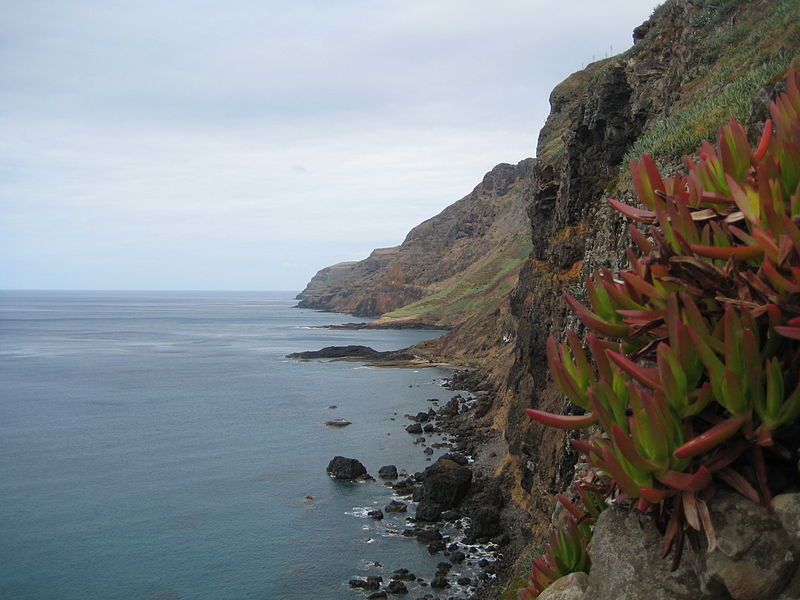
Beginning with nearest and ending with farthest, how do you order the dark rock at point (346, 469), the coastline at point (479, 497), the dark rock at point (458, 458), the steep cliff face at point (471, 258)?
1. the coastline at point (479, 497)
2. the dark rock at point (346, 469)
3. the dark rock at point (458, 458)
4. the steep cliff face at point (471, 258)

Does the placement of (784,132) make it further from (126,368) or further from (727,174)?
(126,368)

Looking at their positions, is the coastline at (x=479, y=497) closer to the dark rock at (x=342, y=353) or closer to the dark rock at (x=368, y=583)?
the dark rock at (x=368, y=583)

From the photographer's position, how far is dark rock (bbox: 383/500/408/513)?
36.2 m

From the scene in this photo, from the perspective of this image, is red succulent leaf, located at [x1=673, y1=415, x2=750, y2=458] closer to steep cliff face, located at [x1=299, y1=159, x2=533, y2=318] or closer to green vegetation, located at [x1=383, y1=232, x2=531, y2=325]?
green vegetation, located at [x1=383, y1=232, x2=531, y2=325]

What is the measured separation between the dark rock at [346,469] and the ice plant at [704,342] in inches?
1544

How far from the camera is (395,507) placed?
1435 inches

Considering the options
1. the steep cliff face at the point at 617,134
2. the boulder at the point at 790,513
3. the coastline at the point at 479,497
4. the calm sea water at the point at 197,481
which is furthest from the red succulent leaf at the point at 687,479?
the calm sea water at the point at 197,481

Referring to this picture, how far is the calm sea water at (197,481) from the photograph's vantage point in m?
29.6

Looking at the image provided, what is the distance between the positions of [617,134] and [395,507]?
2248 cm

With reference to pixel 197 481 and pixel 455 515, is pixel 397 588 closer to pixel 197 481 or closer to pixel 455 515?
pixel 455 515

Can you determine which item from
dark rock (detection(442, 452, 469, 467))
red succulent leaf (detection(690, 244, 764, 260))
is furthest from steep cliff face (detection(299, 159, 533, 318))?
red succulent leaf (detection(690, 244, 764, 260))

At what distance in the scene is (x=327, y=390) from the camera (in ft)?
252

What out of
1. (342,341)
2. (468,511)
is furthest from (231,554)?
(342,341)

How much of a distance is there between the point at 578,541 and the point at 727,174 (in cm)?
276
